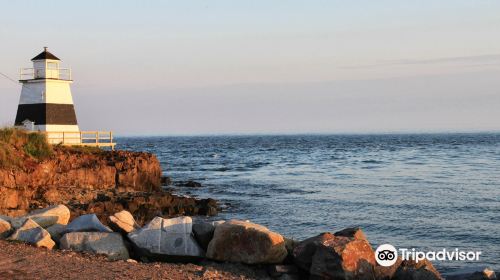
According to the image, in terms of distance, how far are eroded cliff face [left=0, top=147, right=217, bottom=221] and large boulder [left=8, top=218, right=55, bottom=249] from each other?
7488 mm

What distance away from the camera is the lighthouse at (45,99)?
124 feet

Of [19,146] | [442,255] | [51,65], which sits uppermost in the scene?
[51,65]

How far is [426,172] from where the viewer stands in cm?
4091

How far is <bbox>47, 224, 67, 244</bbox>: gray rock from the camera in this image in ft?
42.3

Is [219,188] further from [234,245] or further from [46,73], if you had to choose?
[234,245]

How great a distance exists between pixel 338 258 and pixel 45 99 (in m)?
30.9

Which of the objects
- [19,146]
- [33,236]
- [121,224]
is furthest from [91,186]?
[33,236]

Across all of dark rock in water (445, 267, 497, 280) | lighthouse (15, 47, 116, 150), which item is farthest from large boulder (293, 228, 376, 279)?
lighthouse (15, 47, 116, 150)

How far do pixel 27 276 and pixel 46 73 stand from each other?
3070 cm

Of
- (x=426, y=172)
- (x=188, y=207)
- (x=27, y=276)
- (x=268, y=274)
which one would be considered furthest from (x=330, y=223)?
(x=426, y=172)

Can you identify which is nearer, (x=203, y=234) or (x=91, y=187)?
(x=203, y=234)

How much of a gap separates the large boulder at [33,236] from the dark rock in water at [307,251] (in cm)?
510

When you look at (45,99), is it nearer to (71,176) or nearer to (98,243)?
(71,176)

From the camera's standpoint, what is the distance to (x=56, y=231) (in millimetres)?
13273
